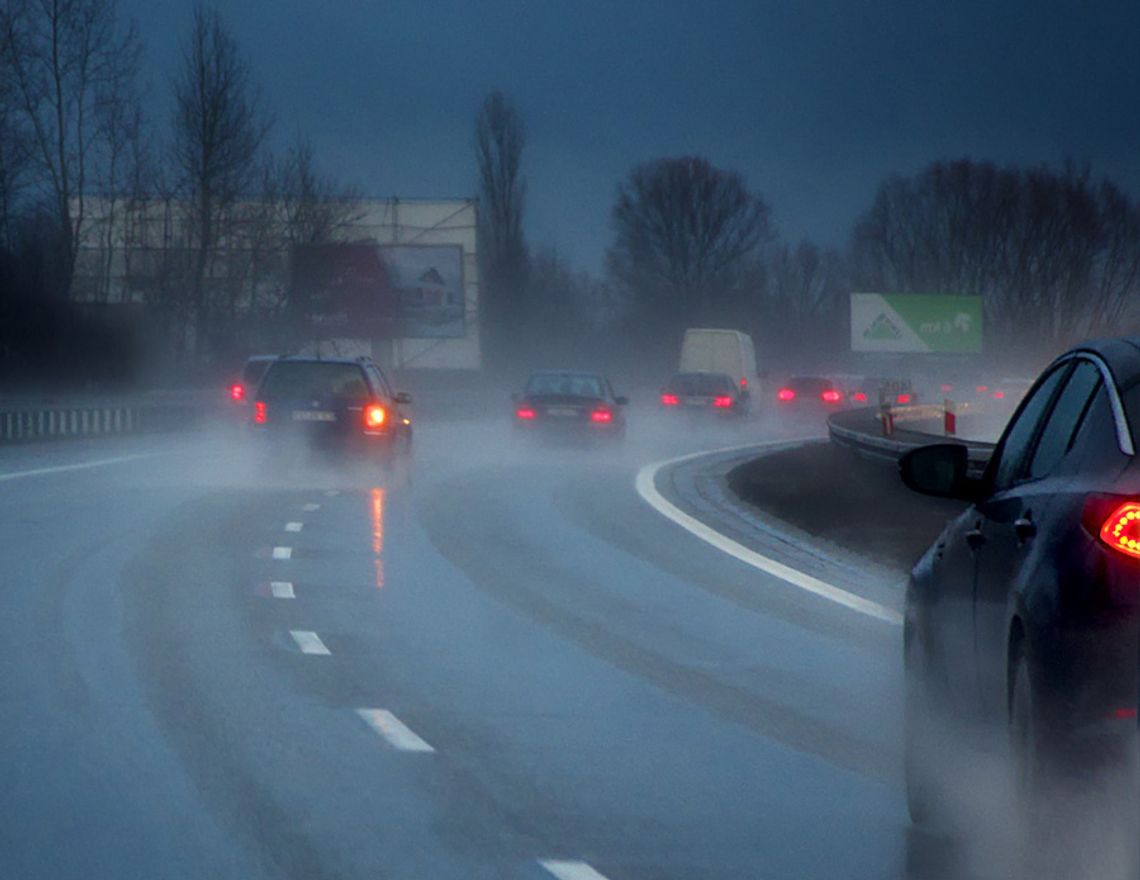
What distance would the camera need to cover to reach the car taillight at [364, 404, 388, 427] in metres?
29.0

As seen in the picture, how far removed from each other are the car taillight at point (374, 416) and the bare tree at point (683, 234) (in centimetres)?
8620

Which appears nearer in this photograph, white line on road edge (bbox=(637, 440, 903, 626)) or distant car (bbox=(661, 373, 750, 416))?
white line on road edge (bbox=(637, 440, 903, 626))

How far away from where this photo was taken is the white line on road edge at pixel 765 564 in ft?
46.5

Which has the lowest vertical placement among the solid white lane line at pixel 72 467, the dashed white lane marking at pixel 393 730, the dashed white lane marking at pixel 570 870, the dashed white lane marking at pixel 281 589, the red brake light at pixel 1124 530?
the solid white lane line at pixel 72 467

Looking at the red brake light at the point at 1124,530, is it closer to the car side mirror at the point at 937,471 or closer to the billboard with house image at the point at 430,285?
the car side mirror at the point at 937,471

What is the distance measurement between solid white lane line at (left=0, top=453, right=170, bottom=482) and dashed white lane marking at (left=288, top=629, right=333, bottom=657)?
1671cm

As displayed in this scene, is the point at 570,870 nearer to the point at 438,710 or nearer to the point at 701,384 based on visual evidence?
the point at 438,710

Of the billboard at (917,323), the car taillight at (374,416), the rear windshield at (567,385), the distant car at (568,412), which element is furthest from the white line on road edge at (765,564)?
the billboard at (917,323)

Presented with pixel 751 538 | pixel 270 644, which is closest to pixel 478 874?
pixel 270 644

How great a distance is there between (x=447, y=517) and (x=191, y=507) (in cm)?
298

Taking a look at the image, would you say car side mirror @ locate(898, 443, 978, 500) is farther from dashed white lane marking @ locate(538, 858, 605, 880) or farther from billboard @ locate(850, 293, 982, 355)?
billboard @ locate(850, 293, 982, 355)

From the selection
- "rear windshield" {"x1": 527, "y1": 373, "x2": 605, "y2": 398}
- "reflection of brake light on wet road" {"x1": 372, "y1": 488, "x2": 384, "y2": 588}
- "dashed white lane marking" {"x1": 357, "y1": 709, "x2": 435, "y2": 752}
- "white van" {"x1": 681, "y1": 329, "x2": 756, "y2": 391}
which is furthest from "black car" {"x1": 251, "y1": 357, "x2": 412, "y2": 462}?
"white van" {"x1": 681, "y1": 329, "x2": 756, "y2": 391}

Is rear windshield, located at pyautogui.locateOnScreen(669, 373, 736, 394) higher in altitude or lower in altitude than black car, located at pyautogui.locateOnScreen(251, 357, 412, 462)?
lower

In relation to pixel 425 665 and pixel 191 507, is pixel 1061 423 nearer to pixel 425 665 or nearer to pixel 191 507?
pixel 425 665
